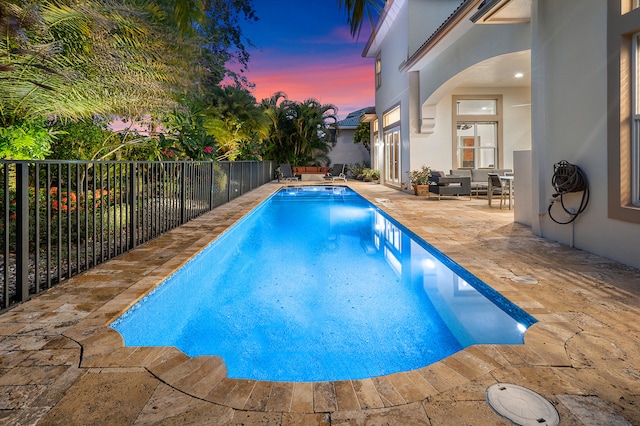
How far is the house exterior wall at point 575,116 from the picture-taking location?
4.45m

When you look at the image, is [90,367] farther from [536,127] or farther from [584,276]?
[536,127]

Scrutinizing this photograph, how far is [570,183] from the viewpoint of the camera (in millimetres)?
4910

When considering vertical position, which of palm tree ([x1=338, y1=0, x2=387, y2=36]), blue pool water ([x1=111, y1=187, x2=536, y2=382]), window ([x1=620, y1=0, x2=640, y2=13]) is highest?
window ([x1=620, y1=0, x2=640, y2=13])

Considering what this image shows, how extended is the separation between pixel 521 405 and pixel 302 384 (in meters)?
1.01

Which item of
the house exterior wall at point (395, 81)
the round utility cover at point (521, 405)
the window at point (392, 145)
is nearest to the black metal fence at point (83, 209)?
the round utility cover at point (521, 405)

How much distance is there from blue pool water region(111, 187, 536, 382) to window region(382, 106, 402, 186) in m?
10.0

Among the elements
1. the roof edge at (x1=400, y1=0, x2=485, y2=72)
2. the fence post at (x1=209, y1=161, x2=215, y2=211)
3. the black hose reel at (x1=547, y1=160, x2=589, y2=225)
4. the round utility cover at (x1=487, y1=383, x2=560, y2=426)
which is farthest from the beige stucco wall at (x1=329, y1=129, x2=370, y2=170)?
the round utility cover at (x1=487, y1=383, x2=560, y2=426)

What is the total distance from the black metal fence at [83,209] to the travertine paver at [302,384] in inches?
16.6

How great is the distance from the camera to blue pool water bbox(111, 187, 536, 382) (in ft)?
9.44

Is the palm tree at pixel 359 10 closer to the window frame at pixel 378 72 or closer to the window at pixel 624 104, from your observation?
the window at pixel 624 104

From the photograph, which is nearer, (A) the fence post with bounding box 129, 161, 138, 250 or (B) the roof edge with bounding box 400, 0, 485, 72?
(A) the fence post with bounding box 129, 161, 138, 250

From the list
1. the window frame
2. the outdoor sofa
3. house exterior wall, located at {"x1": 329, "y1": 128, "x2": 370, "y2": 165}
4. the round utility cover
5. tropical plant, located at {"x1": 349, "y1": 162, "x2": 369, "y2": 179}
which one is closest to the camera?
the round utility cover

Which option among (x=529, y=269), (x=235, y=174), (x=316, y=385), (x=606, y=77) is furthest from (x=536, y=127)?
(x=235, y=174)

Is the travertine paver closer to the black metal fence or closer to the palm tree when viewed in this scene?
the black metal fence
